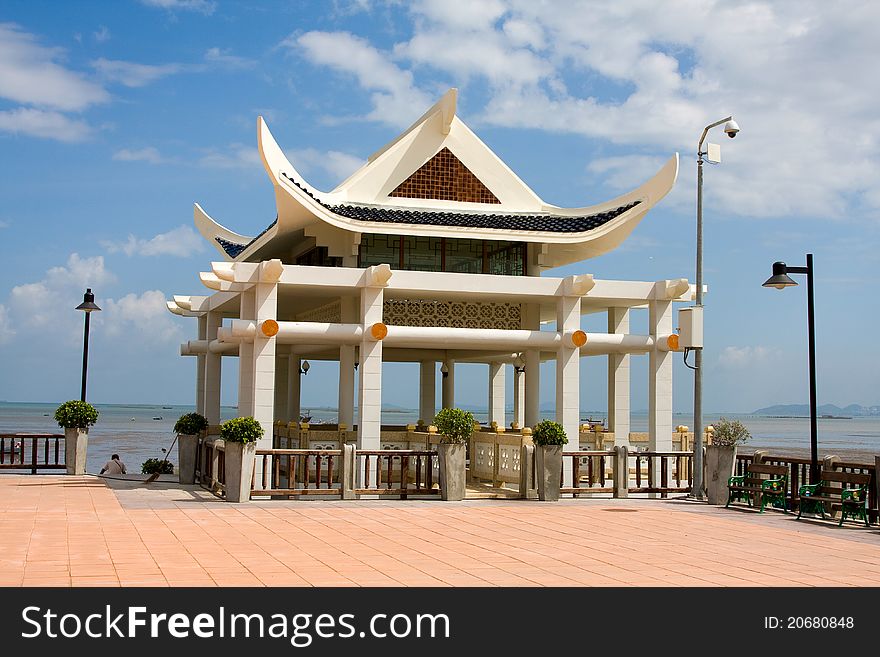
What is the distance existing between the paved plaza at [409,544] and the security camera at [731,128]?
279 inches

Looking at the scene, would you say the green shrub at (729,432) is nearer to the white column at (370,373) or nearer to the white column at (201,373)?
the white column at (370,373)

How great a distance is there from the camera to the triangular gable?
23.8 metres

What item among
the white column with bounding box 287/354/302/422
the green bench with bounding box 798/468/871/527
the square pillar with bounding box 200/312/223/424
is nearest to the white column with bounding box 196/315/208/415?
the square pillar with bounding box 200/312/223/424

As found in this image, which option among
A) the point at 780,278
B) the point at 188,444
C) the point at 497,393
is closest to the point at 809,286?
the point at 780,278

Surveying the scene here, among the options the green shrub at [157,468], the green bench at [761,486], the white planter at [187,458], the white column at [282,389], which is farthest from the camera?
the white column at [282,389]

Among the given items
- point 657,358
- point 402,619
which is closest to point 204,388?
point 657,358

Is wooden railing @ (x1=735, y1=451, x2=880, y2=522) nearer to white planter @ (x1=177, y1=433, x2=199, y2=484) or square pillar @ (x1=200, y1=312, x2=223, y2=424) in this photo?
white planter @ (x1=177, y1=433, x2=199, y2=484)

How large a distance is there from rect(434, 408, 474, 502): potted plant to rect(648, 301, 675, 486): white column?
582 centimetres

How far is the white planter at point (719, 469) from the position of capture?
721 inches

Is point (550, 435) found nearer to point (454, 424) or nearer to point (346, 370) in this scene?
point (454, 424)

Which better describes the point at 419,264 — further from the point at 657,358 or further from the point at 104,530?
the point at 104,530

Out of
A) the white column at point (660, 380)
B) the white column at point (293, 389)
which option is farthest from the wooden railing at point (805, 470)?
the white column at point (293, 389)

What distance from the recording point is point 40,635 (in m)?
7.13

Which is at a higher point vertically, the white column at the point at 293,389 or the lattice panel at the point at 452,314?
the lattice panel at the point at 452,314
